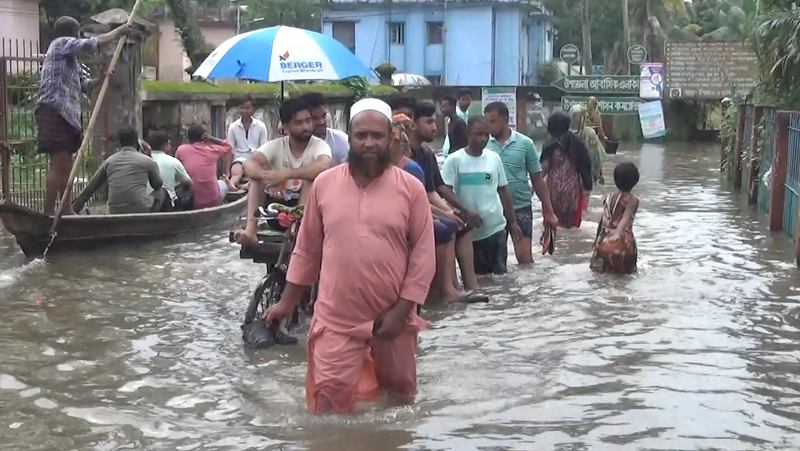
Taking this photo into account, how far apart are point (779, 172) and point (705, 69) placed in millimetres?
20199

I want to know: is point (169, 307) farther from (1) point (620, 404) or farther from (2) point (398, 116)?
(1) point (620, 404)

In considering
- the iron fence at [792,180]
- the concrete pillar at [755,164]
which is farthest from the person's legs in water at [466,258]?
the concrete pillar at [755,164]

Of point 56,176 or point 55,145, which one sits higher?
point 55,145

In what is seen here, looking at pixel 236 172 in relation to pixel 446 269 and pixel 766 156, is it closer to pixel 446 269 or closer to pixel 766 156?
pixel 446 269

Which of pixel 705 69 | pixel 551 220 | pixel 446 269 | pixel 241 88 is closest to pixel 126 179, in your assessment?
pixel 446 269

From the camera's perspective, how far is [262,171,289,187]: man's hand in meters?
7.47

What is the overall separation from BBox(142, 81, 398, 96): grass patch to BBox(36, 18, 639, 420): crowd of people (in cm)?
218

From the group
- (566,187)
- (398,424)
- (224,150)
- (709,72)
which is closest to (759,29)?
(566,187)

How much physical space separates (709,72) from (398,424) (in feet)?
95.6

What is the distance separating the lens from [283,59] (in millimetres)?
9711

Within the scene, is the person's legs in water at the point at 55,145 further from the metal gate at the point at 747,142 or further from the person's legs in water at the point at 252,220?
the metal gate at the point at 747,142

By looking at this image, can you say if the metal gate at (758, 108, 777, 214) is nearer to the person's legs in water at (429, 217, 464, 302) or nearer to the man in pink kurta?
the person's legs in water at (429, 217, 464, 302)

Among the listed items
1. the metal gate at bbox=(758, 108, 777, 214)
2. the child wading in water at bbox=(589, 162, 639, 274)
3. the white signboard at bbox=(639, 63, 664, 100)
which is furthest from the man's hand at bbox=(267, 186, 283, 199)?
the white signboard at bbox=(639, 63, 664, 100)

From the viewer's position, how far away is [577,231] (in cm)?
1352
